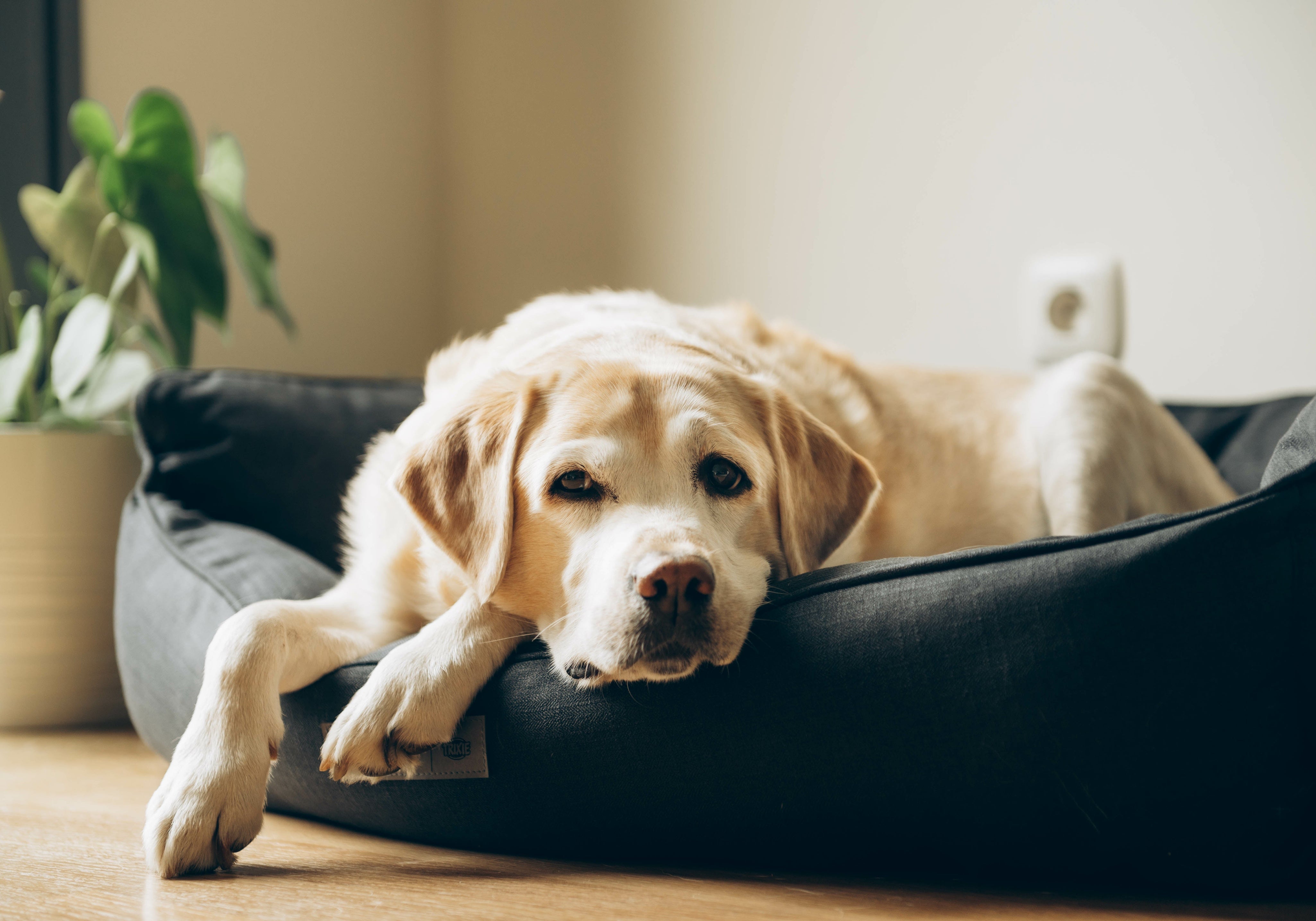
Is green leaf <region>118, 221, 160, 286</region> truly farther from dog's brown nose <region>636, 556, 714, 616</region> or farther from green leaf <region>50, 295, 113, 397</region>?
dog's brown nose <region>636, 556, 714, 616</region>

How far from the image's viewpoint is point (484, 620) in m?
1.49

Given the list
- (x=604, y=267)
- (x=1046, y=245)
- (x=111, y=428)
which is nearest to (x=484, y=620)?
(x=111, y=428)

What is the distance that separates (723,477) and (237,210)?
176cm

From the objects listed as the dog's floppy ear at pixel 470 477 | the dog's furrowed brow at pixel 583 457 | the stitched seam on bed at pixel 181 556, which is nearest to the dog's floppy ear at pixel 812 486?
the dog's furrowed brow at pixel 583 457

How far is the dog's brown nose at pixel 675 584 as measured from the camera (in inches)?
51.3

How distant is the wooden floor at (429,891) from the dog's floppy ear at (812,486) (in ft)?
1.79

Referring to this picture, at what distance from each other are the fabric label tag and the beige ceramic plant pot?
4.98 feet

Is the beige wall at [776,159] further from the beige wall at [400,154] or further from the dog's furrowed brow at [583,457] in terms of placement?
the dog's furrowed brow at [583,457]

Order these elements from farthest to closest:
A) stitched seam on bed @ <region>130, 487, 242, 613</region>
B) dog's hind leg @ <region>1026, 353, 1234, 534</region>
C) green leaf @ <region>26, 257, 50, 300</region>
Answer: green leaf @ <region>26, 257, 50, 300</region> < dog's hind leg @ <region>1026, 353, 1234, 534</region> < stitched seam on bed @ <region>130, 487, 242, 613</region>

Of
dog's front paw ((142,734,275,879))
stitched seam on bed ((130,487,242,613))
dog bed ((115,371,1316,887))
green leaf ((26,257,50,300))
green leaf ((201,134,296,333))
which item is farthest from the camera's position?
green leaf ((26,257,50,300))

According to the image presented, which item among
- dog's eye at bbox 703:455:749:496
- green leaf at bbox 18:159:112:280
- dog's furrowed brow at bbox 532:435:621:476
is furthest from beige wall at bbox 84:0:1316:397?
dog's furrowed brow at bbox 532:435:621:476

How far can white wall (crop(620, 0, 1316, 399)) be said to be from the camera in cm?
260

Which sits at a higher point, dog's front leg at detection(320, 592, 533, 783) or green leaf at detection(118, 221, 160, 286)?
green leaf at detection(118, 221, 160, 286)

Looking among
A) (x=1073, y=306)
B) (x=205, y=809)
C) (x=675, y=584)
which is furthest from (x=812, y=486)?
(x=1073, y=306)
